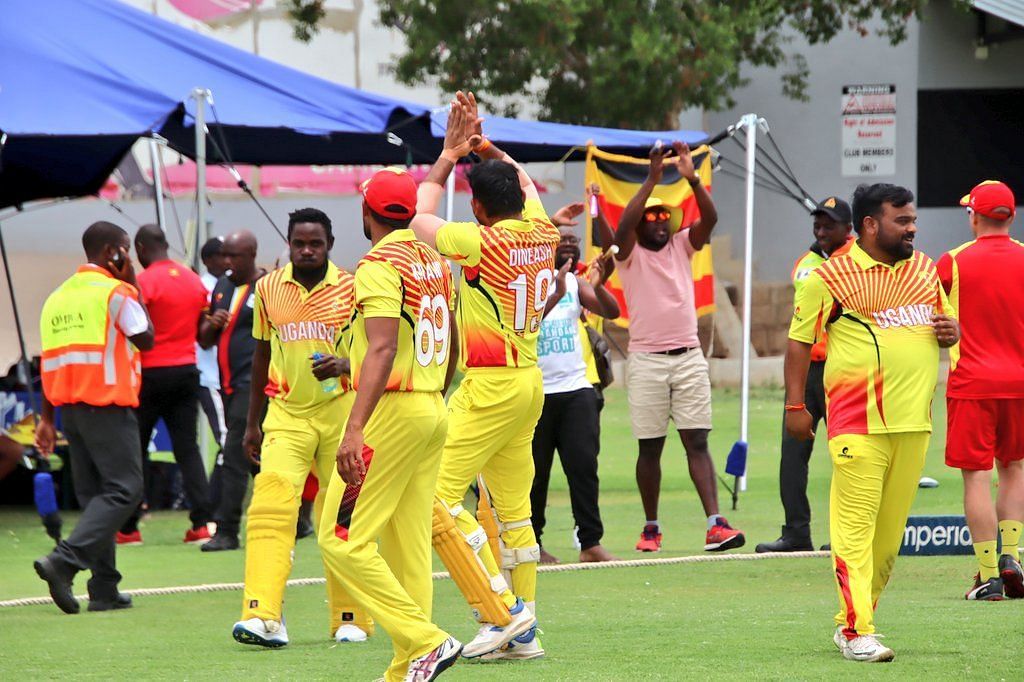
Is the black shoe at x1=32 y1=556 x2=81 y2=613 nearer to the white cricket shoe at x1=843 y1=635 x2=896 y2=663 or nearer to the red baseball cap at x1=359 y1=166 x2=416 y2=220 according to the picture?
the red baseball cap at x1=359 y1=166 x2=416 y2=220

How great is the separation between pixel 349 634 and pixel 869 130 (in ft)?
67.4

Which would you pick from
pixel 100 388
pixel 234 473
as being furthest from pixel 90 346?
pixel 234 473

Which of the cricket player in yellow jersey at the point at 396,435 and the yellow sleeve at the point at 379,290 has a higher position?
the yellow sleeve at the point at 379,290

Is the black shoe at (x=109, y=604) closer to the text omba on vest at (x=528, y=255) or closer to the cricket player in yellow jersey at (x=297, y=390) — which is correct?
the cricket player in yellow jersey at (x=297, y=390)

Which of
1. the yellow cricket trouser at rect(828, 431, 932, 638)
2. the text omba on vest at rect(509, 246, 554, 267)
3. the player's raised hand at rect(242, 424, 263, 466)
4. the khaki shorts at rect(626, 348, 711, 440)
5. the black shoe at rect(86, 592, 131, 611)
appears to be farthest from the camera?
the khaki shorts at rect(626, 348, 711, 440)

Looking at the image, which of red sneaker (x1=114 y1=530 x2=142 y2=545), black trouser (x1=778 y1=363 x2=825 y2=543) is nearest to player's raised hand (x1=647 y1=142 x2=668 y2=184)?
black trouser (x1=778 y1=363 x2=825 y2=543)

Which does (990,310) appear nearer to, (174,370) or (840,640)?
(840,640)

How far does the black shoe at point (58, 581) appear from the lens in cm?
840

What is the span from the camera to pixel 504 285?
7.04 meters

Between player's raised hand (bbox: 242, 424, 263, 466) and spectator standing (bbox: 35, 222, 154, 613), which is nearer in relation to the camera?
player's raised hand (bbox: 242, 424, 263, 466)

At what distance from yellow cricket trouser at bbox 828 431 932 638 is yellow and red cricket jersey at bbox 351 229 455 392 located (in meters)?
1.76

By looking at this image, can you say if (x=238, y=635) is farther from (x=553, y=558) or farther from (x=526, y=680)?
(x=553, y=558)

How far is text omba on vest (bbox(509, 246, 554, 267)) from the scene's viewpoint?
6.99m

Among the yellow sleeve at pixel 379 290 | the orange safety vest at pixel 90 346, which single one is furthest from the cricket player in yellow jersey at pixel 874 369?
the orange safety vest at pixel 90 346
